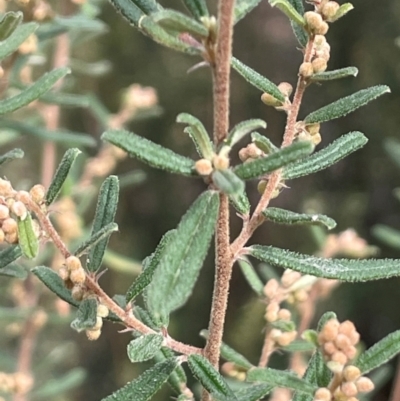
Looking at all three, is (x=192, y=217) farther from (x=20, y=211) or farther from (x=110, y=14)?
(x=110, y=14)

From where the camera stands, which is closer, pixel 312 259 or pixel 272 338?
pixel 312 259

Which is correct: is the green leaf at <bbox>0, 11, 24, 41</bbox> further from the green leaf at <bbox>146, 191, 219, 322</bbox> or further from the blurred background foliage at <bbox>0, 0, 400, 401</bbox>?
the blurred background foliage at <bbox>0, 0, 400, 401</bbox>

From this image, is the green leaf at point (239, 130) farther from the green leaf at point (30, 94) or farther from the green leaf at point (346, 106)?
the green leaf at point (30, 94)

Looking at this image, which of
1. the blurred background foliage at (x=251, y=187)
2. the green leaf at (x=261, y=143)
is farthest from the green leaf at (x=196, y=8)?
the blurred background foliage at (x=251, y=187)

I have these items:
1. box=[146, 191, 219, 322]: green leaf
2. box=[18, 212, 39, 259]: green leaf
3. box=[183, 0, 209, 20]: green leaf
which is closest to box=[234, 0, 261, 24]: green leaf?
box=[183, 0, 209, 20]: green leaf

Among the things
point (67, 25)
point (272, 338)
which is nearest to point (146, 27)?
point (272, 338)

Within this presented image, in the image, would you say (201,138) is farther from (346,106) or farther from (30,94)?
(30,94)
